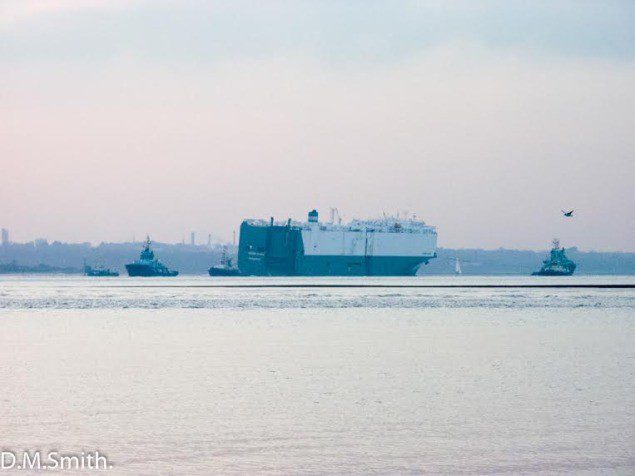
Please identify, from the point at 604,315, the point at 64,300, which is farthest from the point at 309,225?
the point at 604,315

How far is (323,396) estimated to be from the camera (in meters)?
13.1

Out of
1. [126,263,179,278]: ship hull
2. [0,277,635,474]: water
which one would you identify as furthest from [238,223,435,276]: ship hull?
[0,277,635,474]: water

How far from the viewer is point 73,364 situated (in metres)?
16.8

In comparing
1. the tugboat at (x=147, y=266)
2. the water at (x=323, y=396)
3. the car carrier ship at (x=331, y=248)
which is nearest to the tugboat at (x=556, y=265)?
the car carrier ship at (x=331, y=248)

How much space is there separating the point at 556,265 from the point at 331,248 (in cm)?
3995

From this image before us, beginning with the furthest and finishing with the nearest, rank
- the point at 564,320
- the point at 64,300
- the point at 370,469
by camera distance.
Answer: the point at 64,300
the point at 564,320
the point at 370,469

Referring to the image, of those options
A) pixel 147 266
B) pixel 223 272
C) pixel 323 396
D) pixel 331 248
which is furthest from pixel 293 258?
pixel 323 396

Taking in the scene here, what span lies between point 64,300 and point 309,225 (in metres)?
73.3

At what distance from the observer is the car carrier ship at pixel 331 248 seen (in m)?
111

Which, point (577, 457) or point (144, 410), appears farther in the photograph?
point (144, 410)

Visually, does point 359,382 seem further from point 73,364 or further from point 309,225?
point 309,225

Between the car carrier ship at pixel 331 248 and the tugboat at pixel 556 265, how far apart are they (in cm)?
2243

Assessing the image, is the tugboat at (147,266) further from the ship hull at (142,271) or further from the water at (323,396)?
the water at (323,396)

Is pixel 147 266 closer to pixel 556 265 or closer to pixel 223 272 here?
pixel 223 272
